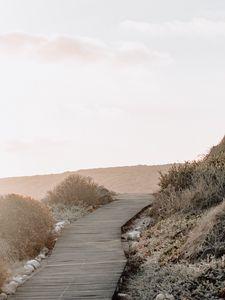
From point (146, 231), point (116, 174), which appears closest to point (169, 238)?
point (146, 231)

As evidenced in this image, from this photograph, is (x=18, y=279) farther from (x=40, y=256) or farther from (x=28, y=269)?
(x=40, y=256)

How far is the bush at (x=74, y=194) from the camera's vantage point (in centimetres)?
2270

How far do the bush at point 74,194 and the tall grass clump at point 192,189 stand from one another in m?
3.86

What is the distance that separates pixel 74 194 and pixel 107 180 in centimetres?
2731

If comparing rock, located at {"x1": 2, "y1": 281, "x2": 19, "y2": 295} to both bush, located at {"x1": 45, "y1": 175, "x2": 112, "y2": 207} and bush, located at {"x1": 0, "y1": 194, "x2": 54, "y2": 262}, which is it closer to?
bush, located at {"x1": 0, "y1": 194, "x2": 54, "y2": 262}

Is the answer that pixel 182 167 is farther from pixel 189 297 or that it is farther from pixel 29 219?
pixel 189 297

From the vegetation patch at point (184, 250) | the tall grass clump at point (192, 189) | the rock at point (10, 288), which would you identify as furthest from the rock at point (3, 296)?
the tall grass clump at point (192, 189)

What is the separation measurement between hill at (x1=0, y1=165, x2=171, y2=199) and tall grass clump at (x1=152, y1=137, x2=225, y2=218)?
25.3 m

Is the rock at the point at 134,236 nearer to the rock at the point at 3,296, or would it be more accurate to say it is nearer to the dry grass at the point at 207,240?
the dry grass at the point at 207,240

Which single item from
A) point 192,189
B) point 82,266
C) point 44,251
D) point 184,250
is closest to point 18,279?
point 82,266

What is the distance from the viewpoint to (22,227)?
15.2 m

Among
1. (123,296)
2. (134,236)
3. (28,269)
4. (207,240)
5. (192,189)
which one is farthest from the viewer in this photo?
(192,189)

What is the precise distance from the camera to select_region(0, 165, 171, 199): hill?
46938 millimetres

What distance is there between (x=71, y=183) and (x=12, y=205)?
741cm
